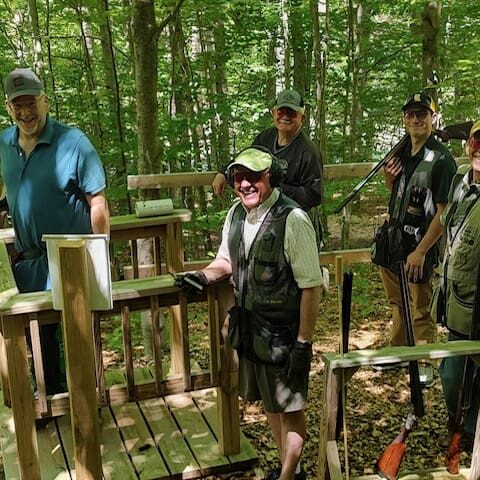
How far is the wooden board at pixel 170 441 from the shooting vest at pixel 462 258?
1.62m

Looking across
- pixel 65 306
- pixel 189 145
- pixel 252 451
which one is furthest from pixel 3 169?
pixel 189 145

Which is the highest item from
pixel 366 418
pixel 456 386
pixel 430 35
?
pixel 430 35

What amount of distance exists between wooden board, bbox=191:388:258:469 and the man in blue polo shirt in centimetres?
133

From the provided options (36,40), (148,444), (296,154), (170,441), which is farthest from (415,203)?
(36,40)

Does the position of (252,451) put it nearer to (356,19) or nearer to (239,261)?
(239,261)

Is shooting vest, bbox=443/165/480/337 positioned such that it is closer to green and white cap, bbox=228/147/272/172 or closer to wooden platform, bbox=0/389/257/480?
green and white cap, bbox=228/147/272/172

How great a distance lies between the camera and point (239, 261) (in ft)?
8.92

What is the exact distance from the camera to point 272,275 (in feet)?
8.50

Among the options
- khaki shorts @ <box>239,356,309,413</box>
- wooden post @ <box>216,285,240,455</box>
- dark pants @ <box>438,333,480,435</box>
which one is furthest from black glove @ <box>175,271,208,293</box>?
dark pants @ <box>438,333,480,435</box>

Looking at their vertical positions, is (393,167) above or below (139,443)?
above

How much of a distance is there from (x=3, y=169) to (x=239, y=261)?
4.91 feet

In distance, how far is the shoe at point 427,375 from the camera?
4234mm

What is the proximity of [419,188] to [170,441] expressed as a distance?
220 centimetres

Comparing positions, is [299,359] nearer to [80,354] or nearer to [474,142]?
[80,354]
